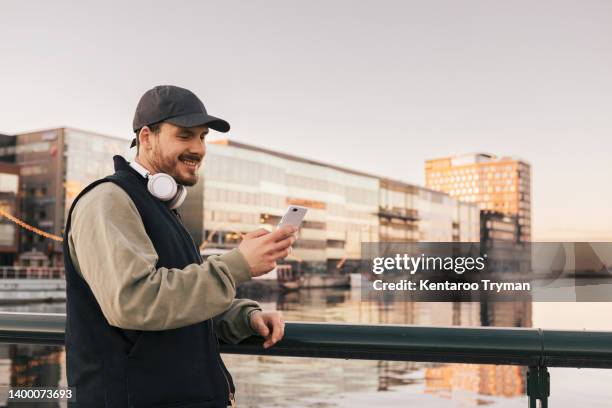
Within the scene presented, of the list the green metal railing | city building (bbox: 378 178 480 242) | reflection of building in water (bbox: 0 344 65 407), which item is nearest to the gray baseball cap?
the green metal railing

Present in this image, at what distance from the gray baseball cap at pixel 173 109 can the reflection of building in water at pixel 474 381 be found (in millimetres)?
19232

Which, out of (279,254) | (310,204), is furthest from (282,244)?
(310,204)

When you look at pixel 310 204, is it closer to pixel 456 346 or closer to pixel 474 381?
pixel 474 381

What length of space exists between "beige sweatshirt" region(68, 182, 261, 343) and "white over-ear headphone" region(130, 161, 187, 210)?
152 millimetres

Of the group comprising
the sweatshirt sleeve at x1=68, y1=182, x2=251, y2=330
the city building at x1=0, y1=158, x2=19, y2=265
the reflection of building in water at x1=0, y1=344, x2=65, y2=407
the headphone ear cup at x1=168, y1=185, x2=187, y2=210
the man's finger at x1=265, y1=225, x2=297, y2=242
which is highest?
the city building at x1=0, y1=158, x2=19, y2=265

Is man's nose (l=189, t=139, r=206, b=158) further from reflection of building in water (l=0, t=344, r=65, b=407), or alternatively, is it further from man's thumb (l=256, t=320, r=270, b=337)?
reflection of building in water (l=0, t=344, r=65, b=407)

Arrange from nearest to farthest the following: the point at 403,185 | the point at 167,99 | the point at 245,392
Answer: the point at 167,99
the point at 245,392
the point at 403,185

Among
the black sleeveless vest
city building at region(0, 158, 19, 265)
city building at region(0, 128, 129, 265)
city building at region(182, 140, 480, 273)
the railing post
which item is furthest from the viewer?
city building at region(182, 140, 480, 273)

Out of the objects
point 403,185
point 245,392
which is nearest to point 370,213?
point 403,185

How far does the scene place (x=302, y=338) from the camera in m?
2.73

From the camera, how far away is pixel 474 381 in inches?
960

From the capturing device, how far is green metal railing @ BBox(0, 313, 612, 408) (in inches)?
100

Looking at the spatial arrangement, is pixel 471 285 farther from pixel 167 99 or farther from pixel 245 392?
pixel 167 99

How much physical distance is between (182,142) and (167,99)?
136 millimetres
